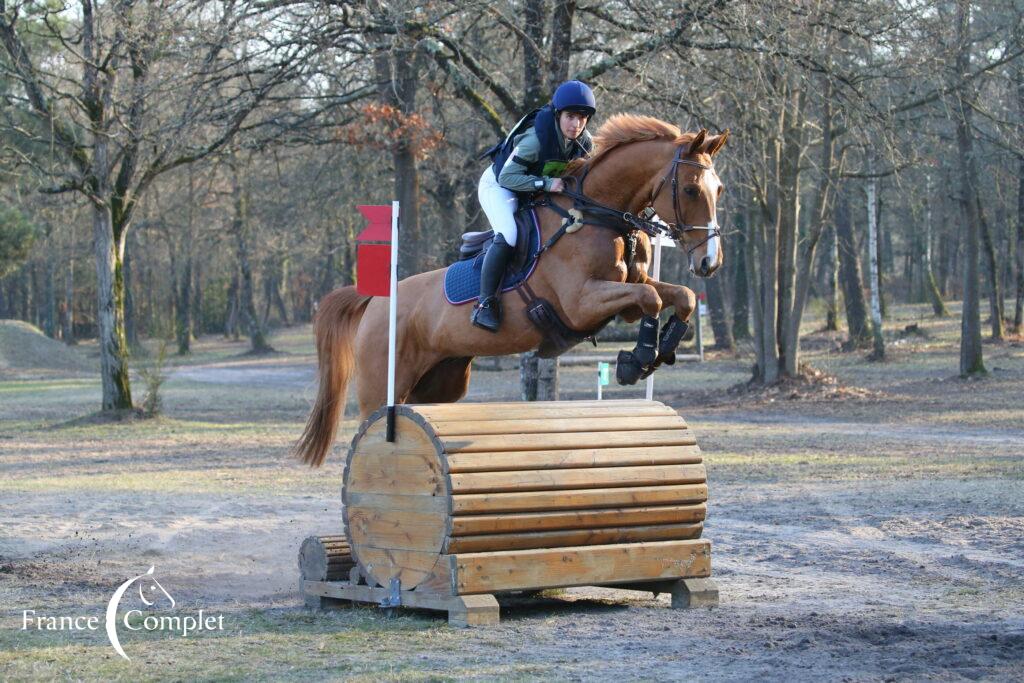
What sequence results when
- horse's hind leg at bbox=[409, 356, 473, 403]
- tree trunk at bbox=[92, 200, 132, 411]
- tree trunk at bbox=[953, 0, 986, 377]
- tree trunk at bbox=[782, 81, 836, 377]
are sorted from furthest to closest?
tree trunk at bbox=[953, 0, 986, 377] < tree trunk at bbox=[782, 81, 836, 377] < tree trunk at bbox=[92, 200, 132, 411] < horse's hind leg at bbox=[409, 356, 473, 403]

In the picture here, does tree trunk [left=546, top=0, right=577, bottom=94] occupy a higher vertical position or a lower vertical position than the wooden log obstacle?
higher

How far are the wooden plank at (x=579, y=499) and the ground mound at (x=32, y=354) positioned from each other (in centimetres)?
3127

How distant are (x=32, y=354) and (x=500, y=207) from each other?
33315mm

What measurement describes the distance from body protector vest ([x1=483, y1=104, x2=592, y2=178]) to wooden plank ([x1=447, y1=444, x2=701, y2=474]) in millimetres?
1731

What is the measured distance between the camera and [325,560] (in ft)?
23.8

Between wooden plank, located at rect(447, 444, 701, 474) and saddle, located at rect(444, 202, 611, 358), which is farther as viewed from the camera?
saddle, located at rect(444, 202, 611, 358)

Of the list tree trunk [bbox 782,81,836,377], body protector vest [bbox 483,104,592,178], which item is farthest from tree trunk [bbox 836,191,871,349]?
body protector vest [bbox 483,104,592,178]

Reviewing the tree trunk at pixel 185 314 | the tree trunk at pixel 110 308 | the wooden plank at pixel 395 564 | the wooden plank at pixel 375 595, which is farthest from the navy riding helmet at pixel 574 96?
the tree trunk at pixel 185 314

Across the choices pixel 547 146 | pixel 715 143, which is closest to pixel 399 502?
pixel 547 146

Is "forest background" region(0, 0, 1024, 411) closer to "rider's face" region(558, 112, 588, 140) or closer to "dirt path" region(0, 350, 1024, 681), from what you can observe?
"dirt path" region(0, 350, 1024, 681)

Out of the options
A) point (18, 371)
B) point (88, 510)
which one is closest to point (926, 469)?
point (88, 510)

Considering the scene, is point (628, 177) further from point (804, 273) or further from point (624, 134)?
point (804, 273)

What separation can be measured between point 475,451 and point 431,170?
18319 millimetres

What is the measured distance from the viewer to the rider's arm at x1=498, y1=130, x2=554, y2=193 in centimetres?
687
